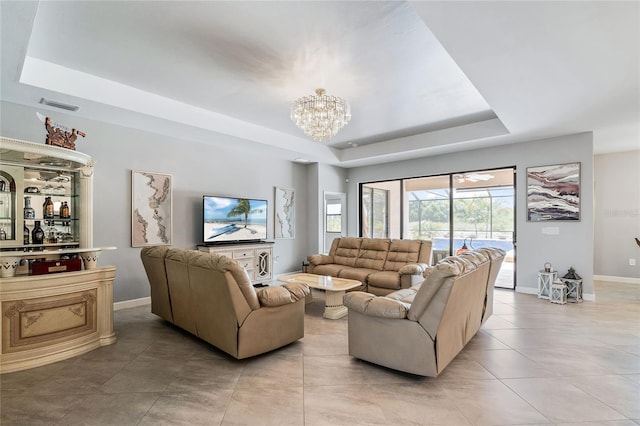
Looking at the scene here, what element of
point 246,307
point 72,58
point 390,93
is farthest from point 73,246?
point 390,93

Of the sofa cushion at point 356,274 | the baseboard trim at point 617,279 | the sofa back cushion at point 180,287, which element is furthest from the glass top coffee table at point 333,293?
the baseboard trim at point 617,279

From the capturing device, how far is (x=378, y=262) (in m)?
5.27

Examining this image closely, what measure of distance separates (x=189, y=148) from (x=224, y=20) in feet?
10.6

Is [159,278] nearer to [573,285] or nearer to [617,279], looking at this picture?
[573,285]

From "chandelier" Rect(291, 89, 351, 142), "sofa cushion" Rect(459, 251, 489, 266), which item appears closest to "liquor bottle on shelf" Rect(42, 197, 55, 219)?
"chandelier" Rect(291, 89, 351, 142)

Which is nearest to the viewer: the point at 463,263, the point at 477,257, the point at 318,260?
the point at 463,263

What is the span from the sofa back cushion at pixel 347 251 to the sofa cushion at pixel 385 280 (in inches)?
29.8

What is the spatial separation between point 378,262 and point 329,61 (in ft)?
10.9

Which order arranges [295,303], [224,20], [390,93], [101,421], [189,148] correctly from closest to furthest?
[101,421], [224,20], [295,303], [390,93], [189,148]

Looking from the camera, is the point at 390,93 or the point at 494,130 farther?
the point at 494,130

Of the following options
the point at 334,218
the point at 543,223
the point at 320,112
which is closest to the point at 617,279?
the point at 543,223

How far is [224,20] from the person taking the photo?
8.17 feet

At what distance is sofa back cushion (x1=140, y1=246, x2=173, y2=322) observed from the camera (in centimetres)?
353

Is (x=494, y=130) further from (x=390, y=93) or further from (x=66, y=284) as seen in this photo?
(x=66, y=284)
